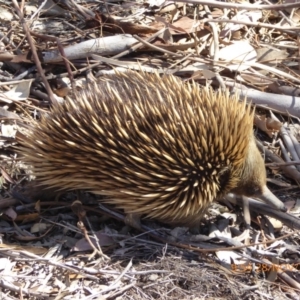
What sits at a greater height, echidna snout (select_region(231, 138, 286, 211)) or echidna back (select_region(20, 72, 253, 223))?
echidna back (select_region(20, 72, 253, 223))

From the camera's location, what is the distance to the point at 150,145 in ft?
10.4

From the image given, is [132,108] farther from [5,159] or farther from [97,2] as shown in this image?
[97,2]

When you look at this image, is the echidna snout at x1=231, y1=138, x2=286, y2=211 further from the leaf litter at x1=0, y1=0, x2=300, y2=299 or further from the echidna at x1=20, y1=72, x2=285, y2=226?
the leaf litter at x1=0, y1=0, x2=300, y2=299

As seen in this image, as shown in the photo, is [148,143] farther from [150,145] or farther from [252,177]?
[252,177]

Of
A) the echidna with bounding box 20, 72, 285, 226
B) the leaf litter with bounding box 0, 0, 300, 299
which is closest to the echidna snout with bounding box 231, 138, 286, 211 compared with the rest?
the echidna with bounding box 20, 72, 285, 226

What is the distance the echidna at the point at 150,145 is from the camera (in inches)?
125

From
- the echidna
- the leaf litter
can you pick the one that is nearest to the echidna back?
the echidna

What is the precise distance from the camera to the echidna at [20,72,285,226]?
318 cm

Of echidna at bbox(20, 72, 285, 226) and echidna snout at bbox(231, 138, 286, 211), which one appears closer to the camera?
echidna at bbox(20, 72, 285, 226)

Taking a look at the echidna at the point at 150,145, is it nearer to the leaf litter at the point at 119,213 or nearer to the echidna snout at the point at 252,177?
the echidna snout at the point at 252,177

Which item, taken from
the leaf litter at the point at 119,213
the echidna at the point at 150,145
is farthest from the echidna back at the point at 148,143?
the leaf litter at the point at 119,213

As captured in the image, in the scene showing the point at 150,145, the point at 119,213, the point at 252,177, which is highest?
the point at 150,145

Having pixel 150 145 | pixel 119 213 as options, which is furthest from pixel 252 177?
pixel 119 213

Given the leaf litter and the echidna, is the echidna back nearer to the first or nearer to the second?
the echidna
